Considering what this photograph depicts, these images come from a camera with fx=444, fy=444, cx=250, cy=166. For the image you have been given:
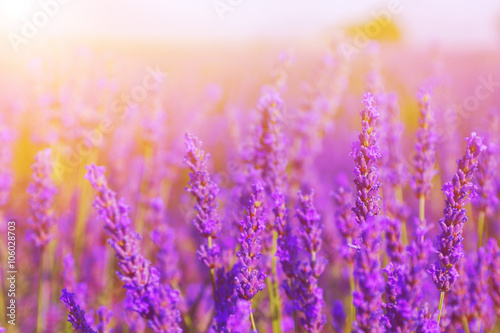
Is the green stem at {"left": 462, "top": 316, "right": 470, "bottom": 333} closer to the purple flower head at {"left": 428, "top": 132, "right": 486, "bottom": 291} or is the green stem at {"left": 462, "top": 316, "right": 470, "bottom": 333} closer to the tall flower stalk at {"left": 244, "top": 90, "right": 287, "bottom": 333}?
the purple flower head at {"left": 428, "top": 132, "right": 486, "bottom": 291}

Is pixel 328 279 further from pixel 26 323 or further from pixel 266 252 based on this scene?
pixel 26 323

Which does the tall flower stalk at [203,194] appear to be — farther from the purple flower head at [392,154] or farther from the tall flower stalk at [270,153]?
the purple flower head at [392,154]

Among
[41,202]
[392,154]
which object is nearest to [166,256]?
[41,202]

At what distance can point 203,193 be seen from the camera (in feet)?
3.98

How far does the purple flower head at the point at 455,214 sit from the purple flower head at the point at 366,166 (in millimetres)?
212

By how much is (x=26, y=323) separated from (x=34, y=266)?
411mm

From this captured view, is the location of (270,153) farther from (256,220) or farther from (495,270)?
(495,270)

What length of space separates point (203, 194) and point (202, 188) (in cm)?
2

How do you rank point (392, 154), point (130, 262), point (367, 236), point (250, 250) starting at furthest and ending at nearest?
point (392, 154)
point (250, 250)
point (130, 262)
point (367, 236)

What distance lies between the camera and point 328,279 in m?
2.72

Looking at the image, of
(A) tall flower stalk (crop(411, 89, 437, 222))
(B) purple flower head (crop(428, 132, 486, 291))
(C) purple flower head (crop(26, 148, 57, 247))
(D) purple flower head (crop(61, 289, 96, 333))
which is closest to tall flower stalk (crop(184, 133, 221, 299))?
(D) purple flower head (crop(61, 289, 96, 333))

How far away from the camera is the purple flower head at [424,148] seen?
1569mm

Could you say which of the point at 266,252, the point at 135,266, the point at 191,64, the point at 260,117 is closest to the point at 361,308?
the point at 135,266

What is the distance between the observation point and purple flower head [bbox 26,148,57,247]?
163 cm
